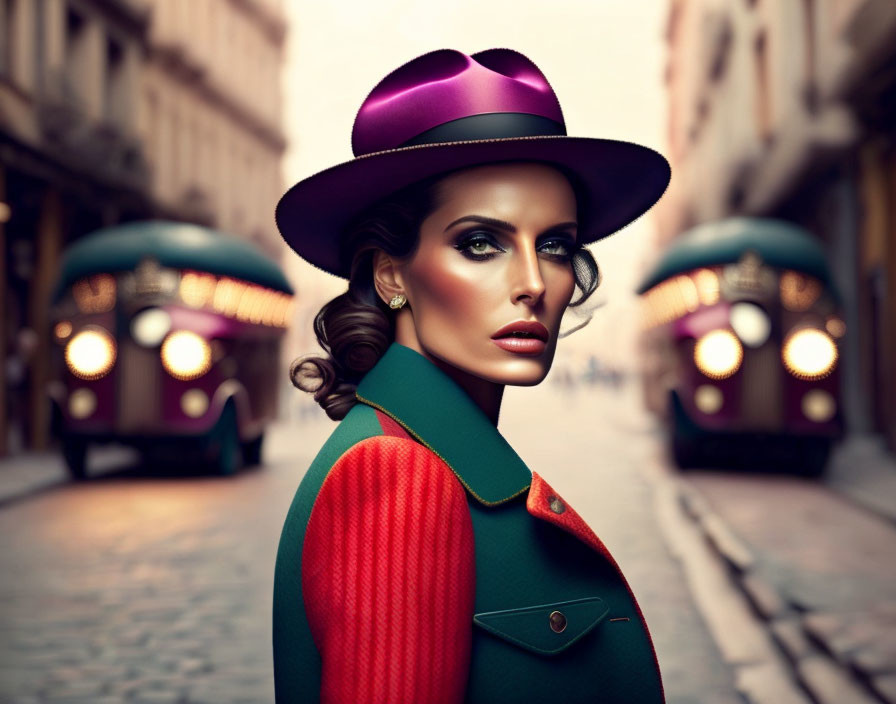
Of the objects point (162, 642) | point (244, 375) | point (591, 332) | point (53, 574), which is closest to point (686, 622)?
point (162, 642)

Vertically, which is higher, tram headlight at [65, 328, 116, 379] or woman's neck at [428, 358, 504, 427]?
tram headlight at [65, 328, 116, 379]

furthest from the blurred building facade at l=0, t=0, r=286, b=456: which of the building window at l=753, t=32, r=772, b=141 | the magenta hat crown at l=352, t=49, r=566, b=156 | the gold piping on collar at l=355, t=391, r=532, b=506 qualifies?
the gold piping on collar at l=355, t=391, r=532, b=506

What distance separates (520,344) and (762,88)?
81.4 feet

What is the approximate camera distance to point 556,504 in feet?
5.52

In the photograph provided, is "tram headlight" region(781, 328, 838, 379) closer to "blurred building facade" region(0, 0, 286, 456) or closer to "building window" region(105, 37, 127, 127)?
"blurred building facade" region(0, 0, 286, 456)

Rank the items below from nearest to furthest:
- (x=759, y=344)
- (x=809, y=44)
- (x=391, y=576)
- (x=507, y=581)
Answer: (x=391, y=576)
(x=507, y=581)
(x=759, y=344)
(x=809, y=44)

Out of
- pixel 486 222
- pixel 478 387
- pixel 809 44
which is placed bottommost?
pixel 478 387

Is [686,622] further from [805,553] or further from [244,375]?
[244,375]

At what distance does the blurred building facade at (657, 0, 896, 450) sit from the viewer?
15.2 m

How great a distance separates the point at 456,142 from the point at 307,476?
0.58m

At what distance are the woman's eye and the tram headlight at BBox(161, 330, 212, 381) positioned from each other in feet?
36.1

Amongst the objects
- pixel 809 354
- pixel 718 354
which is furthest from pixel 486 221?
pixel 718 354

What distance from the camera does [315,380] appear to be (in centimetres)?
208

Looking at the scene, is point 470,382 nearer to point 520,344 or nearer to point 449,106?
point 520,344
